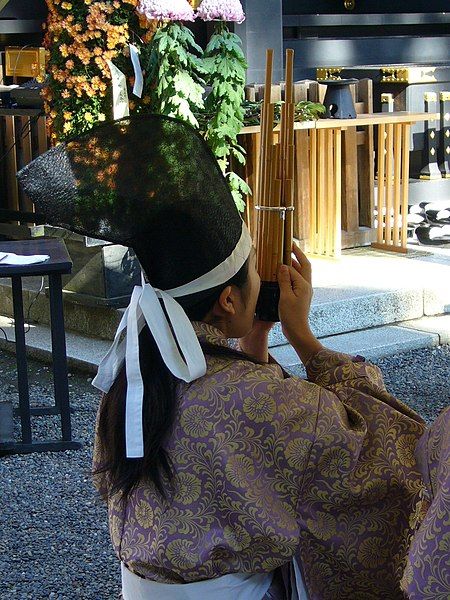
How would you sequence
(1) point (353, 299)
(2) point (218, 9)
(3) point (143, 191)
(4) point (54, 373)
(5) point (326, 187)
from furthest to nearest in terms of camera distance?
1. (5) point (326, 187)
2. (2) point (218, 9)
3. (1) point (353, 299)
4. (4) point (54, 373)
5. (3) point (143, 191)

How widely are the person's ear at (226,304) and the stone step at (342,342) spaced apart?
139 inches

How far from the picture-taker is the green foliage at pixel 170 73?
19.2 feet

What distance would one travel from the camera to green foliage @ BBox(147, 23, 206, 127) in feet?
19.2

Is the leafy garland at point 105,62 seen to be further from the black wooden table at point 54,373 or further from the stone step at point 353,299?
the black wooden table at point 54,373

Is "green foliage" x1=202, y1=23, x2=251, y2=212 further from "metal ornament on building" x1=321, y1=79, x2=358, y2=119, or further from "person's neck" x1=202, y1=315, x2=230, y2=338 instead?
"person's neck" x1=202, y1=315, x2=230, y2=338

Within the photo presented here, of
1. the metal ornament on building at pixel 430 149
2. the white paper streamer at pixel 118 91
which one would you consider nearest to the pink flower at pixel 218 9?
the white paper streamer at pixel 118 91

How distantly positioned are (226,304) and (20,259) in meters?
2.55

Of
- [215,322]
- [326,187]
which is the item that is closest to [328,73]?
[326,187]

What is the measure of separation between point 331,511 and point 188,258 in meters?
0.52

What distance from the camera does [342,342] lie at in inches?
231

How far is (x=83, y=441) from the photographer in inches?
184

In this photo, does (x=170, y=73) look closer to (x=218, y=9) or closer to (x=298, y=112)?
(x=218, y=9)

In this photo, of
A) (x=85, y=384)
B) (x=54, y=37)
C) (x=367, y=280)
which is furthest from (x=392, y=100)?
(x=85, y=384)

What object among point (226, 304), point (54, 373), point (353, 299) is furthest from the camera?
point (353, 299)
